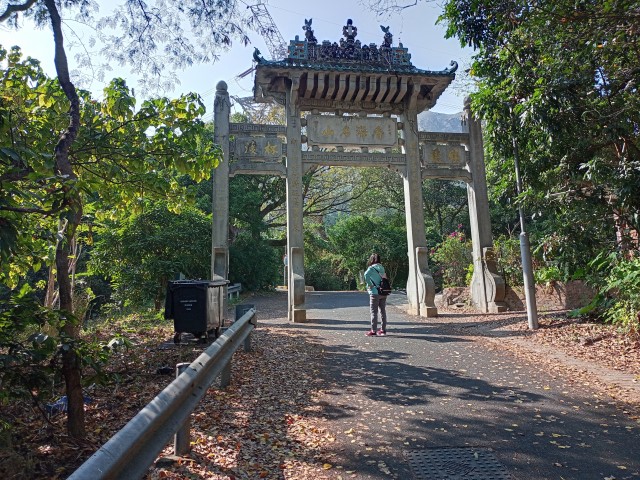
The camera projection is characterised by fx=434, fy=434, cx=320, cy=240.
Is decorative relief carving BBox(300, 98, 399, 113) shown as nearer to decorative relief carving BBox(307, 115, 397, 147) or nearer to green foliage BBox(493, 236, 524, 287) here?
decorative relief carving BBox(307, 115, 397, 147)

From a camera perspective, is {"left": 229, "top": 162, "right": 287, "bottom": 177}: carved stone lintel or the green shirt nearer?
the green shirt

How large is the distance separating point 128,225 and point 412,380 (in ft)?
32.3

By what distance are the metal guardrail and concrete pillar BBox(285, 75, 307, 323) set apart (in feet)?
27.2

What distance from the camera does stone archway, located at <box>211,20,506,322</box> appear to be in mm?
12320

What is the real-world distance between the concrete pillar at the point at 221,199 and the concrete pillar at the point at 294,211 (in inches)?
69.3

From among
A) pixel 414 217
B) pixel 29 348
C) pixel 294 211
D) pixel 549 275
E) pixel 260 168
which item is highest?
pixel 260 168

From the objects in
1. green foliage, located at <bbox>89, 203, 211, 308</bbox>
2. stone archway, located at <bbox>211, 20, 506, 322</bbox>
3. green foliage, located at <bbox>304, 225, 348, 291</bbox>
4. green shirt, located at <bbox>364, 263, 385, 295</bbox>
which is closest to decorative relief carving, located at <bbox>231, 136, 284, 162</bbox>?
stone archway, located at <bbox>211, 20, 506, 322</bbox>

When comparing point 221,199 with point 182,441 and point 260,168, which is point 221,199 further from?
point 182,441

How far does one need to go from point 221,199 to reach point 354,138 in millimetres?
4398

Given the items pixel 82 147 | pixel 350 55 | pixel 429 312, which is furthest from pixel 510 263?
pixel 82 147

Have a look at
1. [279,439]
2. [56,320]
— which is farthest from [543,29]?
[56,320]

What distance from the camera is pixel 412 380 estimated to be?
567cm

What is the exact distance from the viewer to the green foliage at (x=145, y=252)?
12.5m

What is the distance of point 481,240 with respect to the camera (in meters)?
13.3
